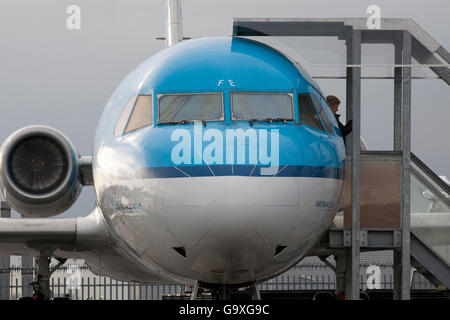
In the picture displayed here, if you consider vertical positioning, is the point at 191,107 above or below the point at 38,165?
above

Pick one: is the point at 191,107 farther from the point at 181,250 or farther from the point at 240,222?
the point at 240,222

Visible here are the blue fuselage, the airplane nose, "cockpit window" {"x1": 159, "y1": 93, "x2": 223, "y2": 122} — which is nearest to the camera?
the airplane nose

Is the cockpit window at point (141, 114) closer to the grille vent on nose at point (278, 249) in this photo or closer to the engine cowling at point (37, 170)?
the grille vent on nose at point (278, 249)

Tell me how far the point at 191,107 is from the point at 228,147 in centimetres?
118

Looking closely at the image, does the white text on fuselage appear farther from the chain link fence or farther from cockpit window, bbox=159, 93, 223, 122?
the chain link fence

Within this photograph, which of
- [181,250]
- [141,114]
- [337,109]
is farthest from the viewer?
[337,109]

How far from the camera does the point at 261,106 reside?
11.8m

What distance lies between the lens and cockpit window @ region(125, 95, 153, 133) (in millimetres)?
12008

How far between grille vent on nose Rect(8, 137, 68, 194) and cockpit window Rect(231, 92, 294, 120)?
7.09 meters

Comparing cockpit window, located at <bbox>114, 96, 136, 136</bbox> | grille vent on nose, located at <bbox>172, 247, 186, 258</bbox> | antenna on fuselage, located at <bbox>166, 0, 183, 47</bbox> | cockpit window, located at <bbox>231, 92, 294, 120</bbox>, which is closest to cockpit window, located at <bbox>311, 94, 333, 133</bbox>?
cockpit window, located at <bbox>231, 92, 294, 120</bbox>

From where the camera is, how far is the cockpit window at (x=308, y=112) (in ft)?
39.7

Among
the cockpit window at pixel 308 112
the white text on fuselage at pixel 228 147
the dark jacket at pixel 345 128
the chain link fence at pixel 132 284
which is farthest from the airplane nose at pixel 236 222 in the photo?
the chain link fence at pixel 132 284

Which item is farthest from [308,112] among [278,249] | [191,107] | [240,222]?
[240,222]

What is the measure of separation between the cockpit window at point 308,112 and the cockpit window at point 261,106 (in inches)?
7.4
